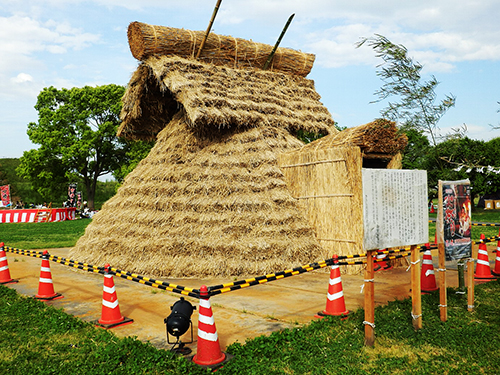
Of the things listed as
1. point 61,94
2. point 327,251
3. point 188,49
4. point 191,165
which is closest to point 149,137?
point 188,49

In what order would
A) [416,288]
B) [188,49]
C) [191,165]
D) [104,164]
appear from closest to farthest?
[416,288] < [191,165] < [188,49] < [104,164]

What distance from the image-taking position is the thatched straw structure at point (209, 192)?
29.3 ft

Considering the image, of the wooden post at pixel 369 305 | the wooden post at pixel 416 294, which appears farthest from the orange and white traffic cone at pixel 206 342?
the wooden post at pixel 416 294

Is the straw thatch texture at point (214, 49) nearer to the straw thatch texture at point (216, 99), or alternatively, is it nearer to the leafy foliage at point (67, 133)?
the straw thatch texture at point (216, 99)

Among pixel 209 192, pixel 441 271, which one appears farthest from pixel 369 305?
pixel 209 192

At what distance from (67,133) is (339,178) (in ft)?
113

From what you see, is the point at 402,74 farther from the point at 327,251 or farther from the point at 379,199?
the point at 327,251

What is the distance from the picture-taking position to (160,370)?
166 inches

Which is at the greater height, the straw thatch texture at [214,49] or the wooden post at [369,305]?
the straw thatch texture at [214,49]

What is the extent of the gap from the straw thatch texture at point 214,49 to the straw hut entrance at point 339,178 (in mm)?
4266

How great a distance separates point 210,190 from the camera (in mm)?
9711

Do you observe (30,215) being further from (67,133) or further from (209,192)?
(209,192)

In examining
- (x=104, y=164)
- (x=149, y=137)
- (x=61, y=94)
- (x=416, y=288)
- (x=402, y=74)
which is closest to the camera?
(x=416, y=288)

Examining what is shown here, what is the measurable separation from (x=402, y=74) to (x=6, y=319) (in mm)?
6896
